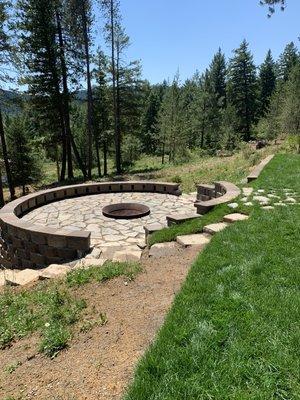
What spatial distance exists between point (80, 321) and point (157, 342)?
109 cm

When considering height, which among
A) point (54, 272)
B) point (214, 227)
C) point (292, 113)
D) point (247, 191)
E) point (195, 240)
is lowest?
point (54, 272)

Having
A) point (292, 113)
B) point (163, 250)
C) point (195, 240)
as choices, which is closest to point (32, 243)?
point (163, 250)

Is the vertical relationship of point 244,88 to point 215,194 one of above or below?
above

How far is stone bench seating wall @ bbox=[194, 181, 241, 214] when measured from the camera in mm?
7297

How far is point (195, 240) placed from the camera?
18.7 ft

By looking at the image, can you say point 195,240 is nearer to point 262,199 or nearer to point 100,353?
point 262,199

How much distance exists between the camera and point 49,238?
654cm

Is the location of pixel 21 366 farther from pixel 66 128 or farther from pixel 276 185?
pixel 66 128

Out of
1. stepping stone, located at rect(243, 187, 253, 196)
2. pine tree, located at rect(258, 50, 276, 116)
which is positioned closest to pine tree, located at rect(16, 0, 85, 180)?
stepping stone, located at rect(243, 187, 253, 196)

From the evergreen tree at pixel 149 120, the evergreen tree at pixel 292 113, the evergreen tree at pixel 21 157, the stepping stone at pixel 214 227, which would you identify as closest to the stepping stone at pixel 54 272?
the stepping stone at pixel 214 227

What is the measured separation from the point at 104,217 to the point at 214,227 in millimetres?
3752

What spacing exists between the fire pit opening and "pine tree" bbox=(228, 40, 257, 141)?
3544cm

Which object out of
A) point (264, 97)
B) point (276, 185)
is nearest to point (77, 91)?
point (276, 185)

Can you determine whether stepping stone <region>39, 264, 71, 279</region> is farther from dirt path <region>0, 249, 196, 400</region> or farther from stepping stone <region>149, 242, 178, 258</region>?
stepping stone <region>149, 242, 178, 258</region>
